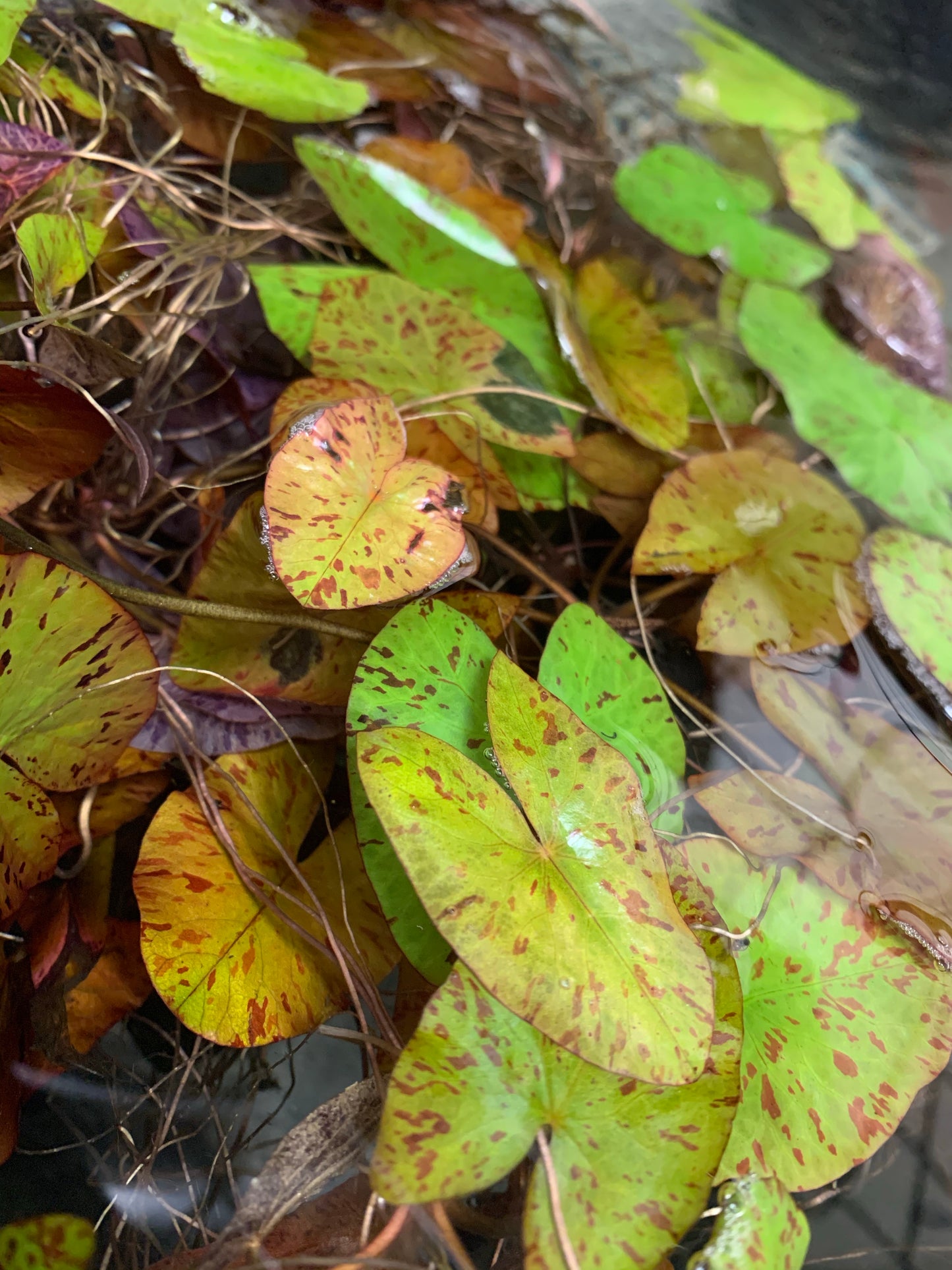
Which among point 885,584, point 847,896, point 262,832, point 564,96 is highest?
point 564,96

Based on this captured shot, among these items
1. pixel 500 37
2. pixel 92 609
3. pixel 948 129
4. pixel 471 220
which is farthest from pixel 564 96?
pixel 92 609

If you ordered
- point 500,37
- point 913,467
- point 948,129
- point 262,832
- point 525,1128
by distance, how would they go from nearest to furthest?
point 525,1128
point 262,832
point 913,467
point 500,37
point 948,129

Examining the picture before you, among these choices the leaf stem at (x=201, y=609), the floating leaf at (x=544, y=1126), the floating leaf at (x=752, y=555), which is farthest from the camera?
the floating leaf at (x=752, y=555)

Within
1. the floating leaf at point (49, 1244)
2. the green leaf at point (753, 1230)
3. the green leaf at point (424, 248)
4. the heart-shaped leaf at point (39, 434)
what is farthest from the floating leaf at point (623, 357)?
the floating leaf at point (49, 1244)

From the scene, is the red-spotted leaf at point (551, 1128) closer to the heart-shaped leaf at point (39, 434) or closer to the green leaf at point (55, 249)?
the heart-shaped leaf at point (39, 434)

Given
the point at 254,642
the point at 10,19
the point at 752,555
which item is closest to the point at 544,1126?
the point at 254,642

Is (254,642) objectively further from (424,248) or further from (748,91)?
(748,91)

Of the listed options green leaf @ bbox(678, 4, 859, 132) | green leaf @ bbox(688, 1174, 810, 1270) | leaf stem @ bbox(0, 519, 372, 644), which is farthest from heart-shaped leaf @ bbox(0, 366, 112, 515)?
green leaf @ bbox(678, 4, 859, 132)

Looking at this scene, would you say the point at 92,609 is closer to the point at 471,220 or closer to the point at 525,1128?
the point at 525,1128
